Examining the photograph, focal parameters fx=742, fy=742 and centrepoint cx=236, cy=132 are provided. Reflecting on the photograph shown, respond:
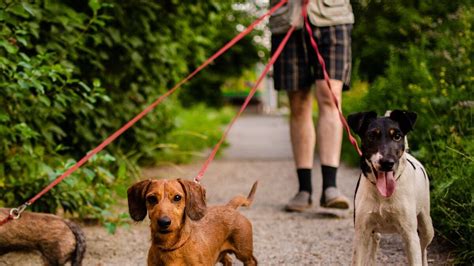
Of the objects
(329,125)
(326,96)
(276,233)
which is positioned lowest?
(276,233)

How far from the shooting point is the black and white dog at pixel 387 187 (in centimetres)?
356

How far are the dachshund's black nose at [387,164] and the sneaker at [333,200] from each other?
2.39 m

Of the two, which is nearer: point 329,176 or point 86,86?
point 86,86

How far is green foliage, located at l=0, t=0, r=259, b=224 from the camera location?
4727 mm

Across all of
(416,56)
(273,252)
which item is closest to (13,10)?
(273,252)

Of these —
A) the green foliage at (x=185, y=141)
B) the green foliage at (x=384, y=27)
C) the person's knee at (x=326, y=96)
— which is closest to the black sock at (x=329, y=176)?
the person's knee at (x=326, y=96)

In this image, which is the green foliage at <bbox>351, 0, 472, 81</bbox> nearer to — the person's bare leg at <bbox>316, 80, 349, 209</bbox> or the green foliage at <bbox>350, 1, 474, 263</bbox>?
the green foliage at <bbox>350, 1, 474, 263</bbox>

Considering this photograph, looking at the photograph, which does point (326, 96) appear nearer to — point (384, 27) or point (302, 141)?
point (302, 141)

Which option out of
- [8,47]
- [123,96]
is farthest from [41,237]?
[123,96]

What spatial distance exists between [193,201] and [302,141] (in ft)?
9.39

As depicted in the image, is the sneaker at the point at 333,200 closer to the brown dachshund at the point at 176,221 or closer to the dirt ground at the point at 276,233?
the dirt ground at the point at 276,233

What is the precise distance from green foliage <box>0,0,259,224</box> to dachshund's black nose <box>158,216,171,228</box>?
149 cm

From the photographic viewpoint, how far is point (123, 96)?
7418mm

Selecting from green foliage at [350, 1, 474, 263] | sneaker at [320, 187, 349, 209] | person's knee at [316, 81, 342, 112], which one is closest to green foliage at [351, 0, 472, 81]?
green foliage at [350, 1, 474, 263]
